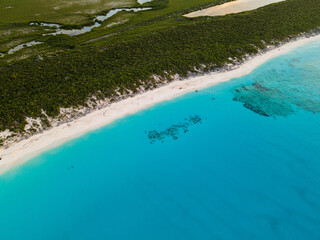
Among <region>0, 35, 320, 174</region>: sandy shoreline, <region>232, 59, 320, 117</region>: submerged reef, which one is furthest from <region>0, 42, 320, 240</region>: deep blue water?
<region>0, 35, 320, 174</region>: sandy shoreline

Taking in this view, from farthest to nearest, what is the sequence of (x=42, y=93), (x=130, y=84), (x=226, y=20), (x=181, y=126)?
(x=226, y=20) < (x=130, y=84) < (x=42, y=93) < (x=181, y=126)

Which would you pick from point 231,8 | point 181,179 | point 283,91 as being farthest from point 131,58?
point 231,8

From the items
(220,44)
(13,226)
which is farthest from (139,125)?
(220,44)

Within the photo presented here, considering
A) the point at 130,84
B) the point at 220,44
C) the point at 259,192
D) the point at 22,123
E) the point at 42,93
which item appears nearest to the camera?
the point at 259,192

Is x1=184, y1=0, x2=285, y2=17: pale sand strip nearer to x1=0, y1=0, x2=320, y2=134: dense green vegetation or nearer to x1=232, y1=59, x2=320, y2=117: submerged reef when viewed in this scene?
x1=0, y1=0, x2=320, y2=134: dense green vegetation

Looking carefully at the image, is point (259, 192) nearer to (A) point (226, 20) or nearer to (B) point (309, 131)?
Answer: (B) point (309, 131)

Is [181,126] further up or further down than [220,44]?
further down

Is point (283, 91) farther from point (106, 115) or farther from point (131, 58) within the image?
point (106, 115)
